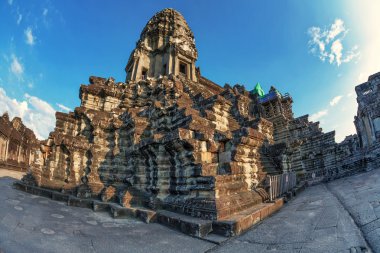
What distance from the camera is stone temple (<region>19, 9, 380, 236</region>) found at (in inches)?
222

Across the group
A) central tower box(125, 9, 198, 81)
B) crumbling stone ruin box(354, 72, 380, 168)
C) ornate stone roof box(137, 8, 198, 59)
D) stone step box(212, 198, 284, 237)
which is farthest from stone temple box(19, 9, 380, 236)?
ornate stone roof box(137, 8, 198, 59)

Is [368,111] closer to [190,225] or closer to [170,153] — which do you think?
[170,153]

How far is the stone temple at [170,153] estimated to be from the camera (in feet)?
18.5

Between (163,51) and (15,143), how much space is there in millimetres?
17427

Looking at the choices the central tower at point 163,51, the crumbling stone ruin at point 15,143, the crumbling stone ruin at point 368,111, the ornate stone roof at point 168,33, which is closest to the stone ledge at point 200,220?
the central tower at point 163,51

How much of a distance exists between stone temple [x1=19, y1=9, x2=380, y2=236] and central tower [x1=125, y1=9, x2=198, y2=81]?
614 cm

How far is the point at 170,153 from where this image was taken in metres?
6.49

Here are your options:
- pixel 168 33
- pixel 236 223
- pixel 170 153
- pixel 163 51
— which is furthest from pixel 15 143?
pixel 236 223

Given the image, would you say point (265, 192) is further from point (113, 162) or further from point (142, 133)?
point (113, 162)

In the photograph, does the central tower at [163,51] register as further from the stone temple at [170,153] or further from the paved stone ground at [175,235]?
the paved stone ground at [175,235]

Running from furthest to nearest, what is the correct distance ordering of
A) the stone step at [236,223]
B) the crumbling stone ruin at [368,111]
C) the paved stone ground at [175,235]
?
the crumbling stone ruin at [368,111] < the stone step at [236,223] < the paved stone ground at [175,235]

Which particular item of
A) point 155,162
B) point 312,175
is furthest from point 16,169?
point 312,175

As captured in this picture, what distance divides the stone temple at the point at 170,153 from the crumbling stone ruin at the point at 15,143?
1038cm

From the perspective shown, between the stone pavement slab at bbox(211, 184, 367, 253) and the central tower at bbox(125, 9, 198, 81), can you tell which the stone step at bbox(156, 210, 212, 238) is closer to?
the stone pavement slab at bbox(211, 184, 367, 253)
